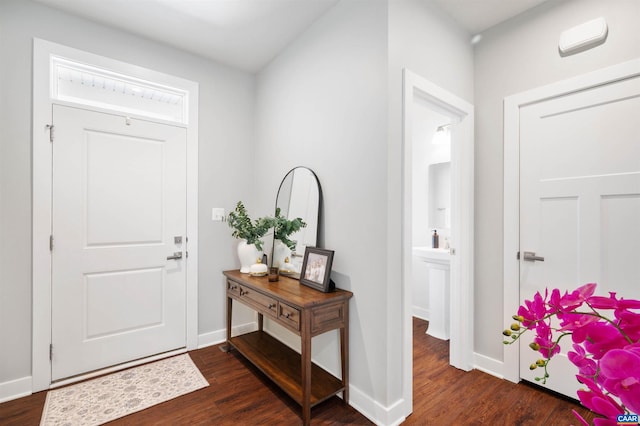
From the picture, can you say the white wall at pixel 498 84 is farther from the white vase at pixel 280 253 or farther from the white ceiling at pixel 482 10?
the white vase at pixel 280 253

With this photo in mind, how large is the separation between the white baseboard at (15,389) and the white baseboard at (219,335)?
1180 mm

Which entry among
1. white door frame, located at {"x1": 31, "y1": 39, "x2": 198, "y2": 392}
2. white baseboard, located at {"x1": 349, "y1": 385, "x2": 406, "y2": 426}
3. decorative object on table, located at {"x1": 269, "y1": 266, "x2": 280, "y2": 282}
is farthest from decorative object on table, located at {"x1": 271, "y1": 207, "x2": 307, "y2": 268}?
white door frame, located at {"x1": 31, "y1": 39, "x2": 198, "y2": 392}

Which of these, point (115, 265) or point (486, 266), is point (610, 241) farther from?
point (115, 265)

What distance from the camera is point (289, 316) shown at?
6.34ft

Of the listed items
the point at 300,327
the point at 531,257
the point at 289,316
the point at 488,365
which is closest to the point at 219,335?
the point at 289,316

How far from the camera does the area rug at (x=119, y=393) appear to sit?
6.19ft

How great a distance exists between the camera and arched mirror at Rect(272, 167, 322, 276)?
93.0 inches

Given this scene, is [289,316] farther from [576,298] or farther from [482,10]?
[482,10]

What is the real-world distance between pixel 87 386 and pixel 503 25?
4.18m

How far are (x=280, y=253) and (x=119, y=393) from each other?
153 centimetres

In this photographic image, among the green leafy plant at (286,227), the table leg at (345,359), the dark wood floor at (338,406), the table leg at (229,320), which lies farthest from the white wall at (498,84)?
the table leg at (229,320)

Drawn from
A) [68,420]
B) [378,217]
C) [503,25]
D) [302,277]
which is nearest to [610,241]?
[378,217]

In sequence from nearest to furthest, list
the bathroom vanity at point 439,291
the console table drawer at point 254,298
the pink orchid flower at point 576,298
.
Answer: the pink orchid flower at point 576,298
the console table drawer at point 254,298
the bathroom vanity at point 439,291

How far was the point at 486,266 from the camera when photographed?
2.43m
